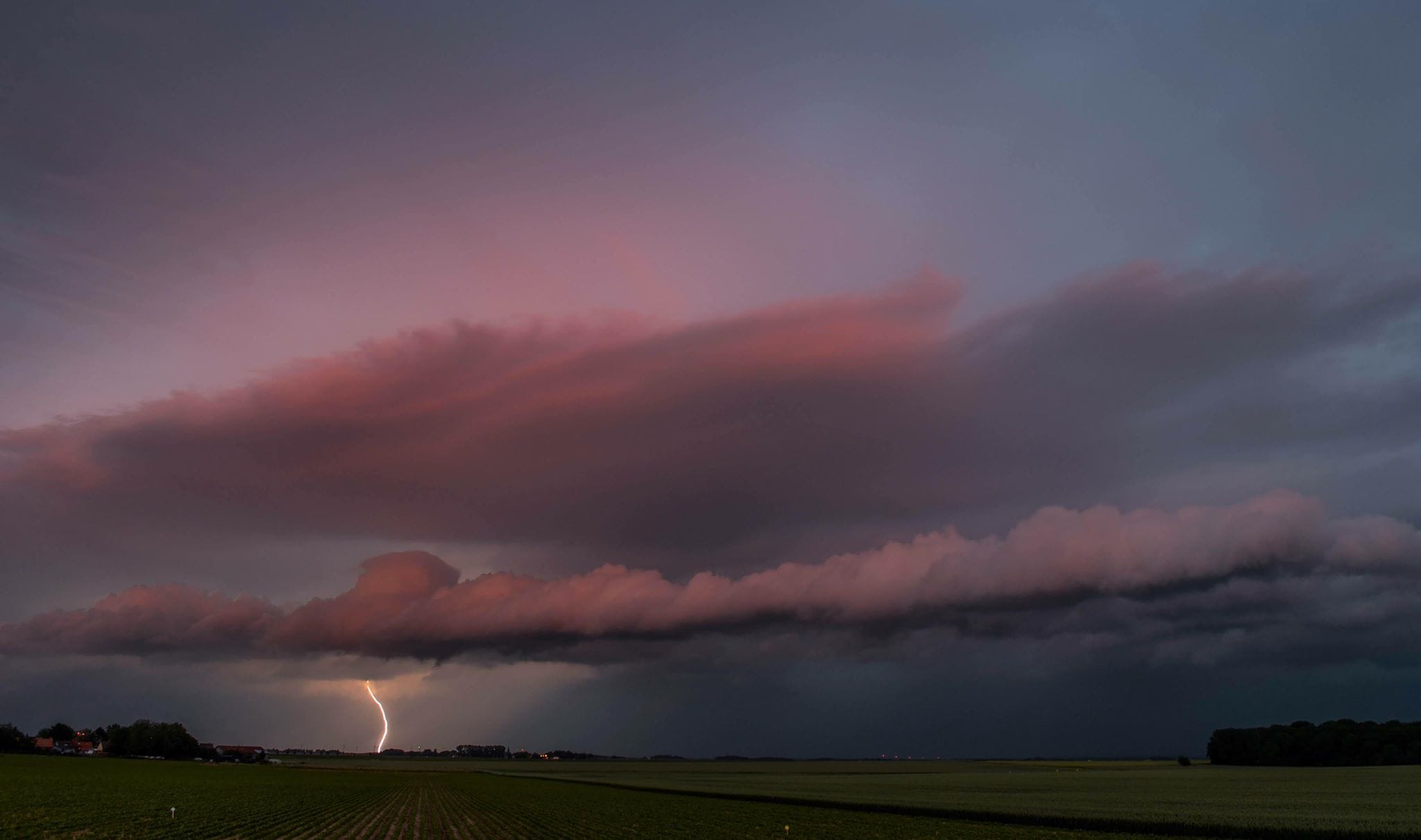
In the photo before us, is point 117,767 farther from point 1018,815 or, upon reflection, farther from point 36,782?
point 1018,815

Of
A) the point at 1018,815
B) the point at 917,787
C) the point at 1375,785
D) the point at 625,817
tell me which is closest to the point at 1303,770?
the point at 1375,785

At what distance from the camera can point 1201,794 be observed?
328 ft

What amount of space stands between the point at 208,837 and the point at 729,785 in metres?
103

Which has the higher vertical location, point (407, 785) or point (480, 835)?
point (480, 835)

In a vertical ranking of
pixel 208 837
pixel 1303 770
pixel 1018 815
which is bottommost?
pixel 1303 770

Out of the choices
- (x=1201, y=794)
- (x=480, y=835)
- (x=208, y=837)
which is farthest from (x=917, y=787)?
(x=208, y=837)

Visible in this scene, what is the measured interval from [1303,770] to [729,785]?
4440 inches

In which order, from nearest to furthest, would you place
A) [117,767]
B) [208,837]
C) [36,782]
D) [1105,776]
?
1. [208,837]
2. [36,782]
3. [117,767]
4. [1105,776]

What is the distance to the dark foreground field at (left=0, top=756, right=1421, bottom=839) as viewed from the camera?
195 ft

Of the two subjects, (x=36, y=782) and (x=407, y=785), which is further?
(x=407, y=785)

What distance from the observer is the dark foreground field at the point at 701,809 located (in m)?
59.4

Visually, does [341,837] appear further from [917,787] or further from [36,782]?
[917,787]

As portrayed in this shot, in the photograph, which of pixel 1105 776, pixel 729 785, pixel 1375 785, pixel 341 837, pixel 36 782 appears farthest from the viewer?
pixel 1105 776

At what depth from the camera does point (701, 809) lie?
86.6 metres
